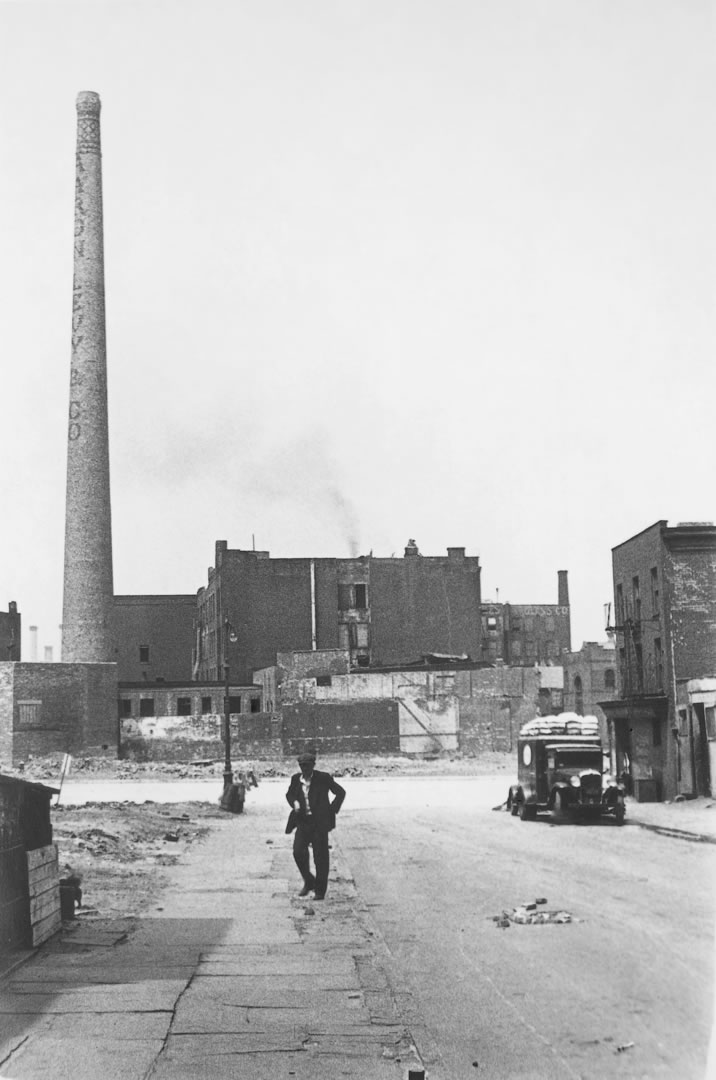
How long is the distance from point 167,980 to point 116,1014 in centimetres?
121

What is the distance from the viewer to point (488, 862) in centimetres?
1877

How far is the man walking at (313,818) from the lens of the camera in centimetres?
1462

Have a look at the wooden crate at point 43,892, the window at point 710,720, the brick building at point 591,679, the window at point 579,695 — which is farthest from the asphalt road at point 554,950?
the window at point 579,695

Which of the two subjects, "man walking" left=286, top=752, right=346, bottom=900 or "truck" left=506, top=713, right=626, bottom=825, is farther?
"truck" left=506, top=713, right=626, bottom=825

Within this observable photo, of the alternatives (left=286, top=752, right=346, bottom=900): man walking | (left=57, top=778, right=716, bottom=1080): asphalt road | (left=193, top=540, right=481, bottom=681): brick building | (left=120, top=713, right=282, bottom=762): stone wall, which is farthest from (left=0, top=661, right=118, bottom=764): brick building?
(left=286, top=752, right=346, bottom=900): man walking

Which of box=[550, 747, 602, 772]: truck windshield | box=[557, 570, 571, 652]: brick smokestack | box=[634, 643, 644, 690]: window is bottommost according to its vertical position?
box=[550, 747, 602, 772]: truck windshield

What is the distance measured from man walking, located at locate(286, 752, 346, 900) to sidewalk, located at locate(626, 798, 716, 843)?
1004cm

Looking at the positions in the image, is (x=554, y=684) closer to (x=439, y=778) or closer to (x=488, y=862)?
(x=439, y=778)

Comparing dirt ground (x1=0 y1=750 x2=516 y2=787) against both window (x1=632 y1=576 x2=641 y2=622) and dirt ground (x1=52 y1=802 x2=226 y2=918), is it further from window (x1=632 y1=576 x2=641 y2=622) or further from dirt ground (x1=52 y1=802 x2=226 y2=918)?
dirt ground (x1=52 y1=802 x2=226 y2=918)

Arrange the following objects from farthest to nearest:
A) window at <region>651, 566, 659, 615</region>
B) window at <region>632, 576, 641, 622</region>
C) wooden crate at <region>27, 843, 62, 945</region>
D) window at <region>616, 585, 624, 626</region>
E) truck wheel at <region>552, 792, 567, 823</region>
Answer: window at <region>616, 585, 624, 626</region>
window at <region>632, 576, 641, 622</region>
window at <region>651, 566, 659, 615</region>
truck wheel at <region>552, 792, 567, 823</region>
wooden crate at <region>27, 843, 62, 945</region>

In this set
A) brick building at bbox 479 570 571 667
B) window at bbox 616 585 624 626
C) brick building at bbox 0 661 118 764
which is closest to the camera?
window at bbox 616 585 624 626

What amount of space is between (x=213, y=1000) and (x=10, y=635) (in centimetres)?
7509

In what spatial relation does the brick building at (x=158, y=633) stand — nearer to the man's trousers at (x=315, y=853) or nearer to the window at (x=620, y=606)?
the window at (x=620, y=606)

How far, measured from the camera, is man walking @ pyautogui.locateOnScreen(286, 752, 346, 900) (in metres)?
14.6
